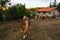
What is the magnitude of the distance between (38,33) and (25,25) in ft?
16.4

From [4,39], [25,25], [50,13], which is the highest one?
[25,25]

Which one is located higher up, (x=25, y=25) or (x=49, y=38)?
(x=25, y=25)

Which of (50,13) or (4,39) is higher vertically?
(4,39)

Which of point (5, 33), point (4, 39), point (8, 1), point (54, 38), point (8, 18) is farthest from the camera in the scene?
point (8, 1)

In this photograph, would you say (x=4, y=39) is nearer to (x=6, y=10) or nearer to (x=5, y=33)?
(x=5, y=33)

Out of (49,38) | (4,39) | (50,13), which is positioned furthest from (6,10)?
(49,38)

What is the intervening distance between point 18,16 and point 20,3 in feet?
14.3

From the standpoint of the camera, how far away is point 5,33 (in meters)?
23.5

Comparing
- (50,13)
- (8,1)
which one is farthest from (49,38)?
(50,13)

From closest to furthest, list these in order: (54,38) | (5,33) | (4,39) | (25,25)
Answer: (25,25) → (54,38) → (4,39) → (5,33)

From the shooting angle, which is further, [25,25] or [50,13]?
[50,13]

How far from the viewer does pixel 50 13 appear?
48.7 m

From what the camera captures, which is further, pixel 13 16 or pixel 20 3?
pixel 20 3

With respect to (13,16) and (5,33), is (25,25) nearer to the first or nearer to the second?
(5,33)
